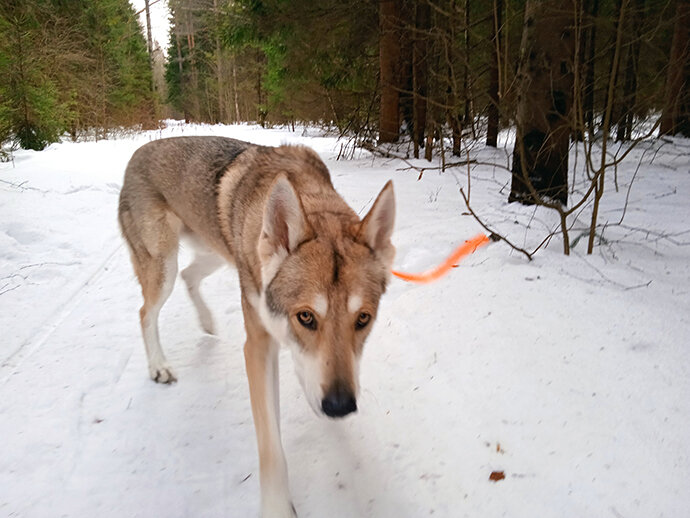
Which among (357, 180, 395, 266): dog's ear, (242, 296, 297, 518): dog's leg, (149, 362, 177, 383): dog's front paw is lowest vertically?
(149, 362, 177, 383): dog's front paw

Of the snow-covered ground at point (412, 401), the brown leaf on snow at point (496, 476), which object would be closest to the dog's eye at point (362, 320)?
the snow-covered ground at point (412, 401)

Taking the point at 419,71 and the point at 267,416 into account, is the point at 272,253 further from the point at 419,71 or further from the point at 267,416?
the point at 419,71

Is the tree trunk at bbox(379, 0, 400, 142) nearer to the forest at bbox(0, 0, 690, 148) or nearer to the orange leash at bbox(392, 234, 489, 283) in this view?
the forest at bbox(0, 0, 690, 148)

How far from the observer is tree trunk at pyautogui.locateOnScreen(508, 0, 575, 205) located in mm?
5066

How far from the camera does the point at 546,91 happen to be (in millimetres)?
5289

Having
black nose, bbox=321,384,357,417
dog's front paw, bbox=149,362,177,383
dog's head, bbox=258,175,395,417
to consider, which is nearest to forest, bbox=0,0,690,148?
dog's head, bbox=258,175,395,417

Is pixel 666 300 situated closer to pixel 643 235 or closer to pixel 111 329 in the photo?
pixel 643 235

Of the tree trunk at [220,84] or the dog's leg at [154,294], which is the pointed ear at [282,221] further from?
the tree trunk at [220,84]

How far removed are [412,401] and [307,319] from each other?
39.9 inches

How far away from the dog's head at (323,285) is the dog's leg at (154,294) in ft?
4.02

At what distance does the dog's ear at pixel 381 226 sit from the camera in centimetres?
218

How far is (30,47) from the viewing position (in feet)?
37.6

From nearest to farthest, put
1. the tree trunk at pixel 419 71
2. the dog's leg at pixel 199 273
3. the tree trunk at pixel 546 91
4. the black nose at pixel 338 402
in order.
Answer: the black nose at pixel 338 402 → the dog's leg at pixel 199 273 → the tree trunk at pixel 546 91 → the tree trunk at pixel 419 71

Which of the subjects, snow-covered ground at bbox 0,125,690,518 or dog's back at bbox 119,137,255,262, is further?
dog's back at bbox 119,137,255,262
